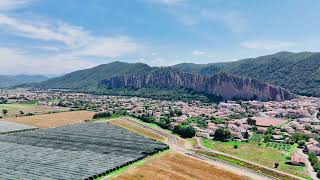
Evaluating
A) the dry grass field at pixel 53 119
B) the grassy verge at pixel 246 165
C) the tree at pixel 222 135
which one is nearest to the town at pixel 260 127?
the tree at pixel 222 135

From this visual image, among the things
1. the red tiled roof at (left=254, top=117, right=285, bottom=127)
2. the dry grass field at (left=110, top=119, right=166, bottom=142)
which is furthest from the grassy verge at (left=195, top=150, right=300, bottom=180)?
the red tiled roof at (left=254, top=117, right=285, bottom=127)

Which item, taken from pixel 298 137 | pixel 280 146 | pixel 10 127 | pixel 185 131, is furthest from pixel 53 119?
pixel 298 137

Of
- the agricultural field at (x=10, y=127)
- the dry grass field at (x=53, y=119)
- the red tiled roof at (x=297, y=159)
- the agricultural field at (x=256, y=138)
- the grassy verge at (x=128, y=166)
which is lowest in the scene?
the red tiled roof at (x=297, y=159)

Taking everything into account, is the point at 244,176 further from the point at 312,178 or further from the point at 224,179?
the point at 312,178

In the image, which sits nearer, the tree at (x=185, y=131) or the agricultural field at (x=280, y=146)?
the agricultural field at (x=280, y=146)

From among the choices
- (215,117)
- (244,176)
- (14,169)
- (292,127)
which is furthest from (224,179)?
(215,117)

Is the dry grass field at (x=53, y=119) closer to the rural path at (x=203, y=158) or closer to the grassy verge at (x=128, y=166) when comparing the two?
the rural path at (x=203, y=158)

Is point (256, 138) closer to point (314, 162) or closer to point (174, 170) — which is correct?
point (314, 162)
